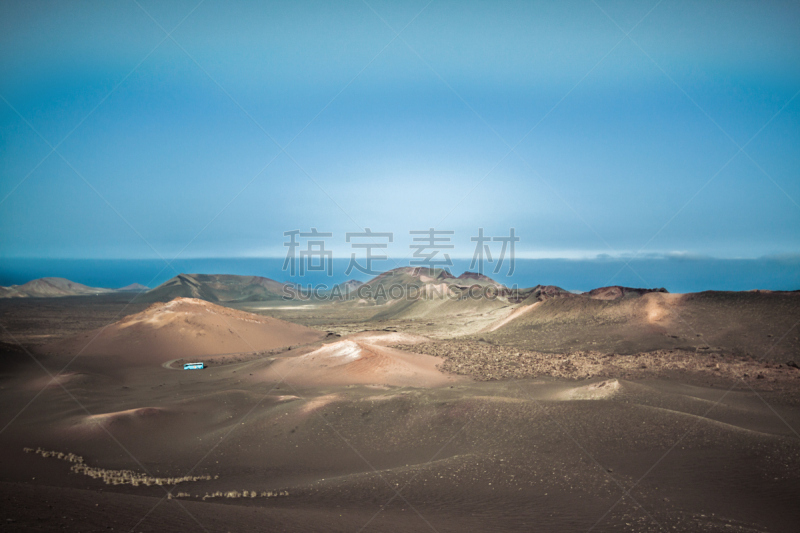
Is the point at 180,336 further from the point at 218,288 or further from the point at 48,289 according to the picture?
the point at 48,289

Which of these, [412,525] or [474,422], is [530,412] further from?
[412,525]

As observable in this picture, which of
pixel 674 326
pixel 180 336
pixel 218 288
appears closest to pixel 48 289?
pixel 218 288

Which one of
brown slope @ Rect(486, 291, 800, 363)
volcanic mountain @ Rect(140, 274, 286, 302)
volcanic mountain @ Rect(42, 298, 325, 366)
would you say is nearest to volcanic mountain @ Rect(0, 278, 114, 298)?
volcanic mountain @ Rect(140, 274, 286, 302)

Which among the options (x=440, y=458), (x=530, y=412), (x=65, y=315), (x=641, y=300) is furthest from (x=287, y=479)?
(x=65, y=315)

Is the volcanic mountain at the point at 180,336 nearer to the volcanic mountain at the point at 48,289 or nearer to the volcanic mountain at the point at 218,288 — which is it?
the volcanic mountain at the point at 218,288

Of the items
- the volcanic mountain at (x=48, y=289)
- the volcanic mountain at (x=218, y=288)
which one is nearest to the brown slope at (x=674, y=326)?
the volcanic mountain at (x=218, y=288)

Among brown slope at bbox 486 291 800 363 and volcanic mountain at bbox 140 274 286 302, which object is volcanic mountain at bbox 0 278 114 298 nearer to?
volcanic mountain at bbox 140 274 286 302
